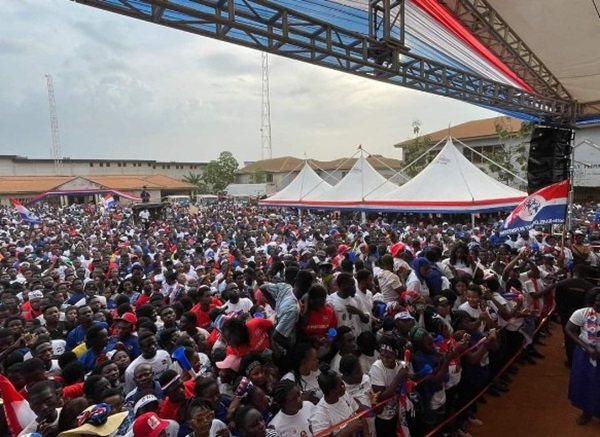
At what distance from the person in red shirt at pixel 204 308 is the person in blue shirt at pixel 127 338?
0.99 m

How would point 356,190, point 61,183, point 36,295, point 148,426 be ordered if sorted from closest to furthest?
point 148,426
point 36,295
point 356,190
point 61,183

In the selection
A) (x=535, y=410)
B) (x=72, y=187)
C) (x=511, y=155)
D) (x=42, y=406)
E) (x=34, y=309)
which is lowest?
(x=535, y=410)

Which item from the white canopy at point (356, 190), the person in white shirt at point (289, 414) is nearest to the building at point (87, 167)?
the white canopy at point (356, 190)

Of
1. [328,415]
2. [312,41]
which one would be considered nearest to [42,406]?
[328,415]

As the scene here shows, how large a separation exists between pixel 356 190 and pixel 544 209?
14.3 m

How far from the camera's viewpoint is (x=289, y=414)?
2.67 meters

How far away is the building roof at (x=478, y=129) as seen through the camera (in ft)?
115

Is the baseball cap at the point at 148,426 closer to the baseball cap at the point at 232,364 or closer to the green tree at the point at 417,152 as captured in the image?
the baseball cap at the point at 232,364

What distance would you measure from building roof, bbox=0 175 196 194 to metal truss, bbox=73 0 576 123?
A: 42119 mm

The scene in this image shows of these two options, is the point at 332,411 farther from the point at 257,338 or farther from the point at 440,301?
the point at 440,301

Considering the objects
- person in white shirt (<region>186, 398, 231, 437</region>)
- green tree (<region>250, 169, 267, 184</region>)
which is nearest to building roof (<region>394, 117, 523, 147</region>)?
green tree (<region>250, 169, 267, 184</region>)

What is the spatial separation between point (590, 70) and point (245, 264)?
8.01 metres

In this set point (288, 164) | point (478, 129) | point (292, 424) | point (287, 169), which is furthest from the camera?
point (288, 164)

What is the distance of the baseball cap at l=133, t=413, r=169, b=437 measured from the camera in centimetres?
239
